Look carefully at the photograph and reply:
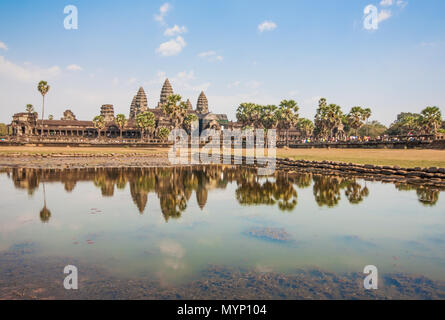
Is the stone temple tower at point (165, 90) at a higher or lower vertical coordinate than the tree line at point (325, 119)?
higher

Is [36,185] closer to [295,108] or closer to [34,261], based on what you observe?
[34,261]

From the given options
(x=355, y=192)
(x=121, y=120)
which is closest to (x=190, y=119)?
(x=121, y=120)

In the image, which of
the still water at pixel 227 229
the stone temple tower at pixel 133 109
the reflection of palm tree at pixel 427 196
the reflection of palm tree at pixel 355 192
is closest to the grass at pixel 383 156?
the reflection of palm tree at pixel 427 196

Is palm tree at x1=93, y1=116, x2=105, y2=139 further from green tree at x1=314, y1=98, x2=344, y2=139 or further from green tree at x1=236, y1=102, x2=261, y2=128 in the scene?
green tree at x1=314, y1=98, x2=344, y2=139

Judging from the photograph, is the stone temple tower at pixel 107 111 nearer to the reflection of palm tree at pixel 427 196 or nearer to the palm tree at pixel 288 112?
the palm tree at pixel 288 112

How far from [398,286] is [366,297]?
87 centimetres

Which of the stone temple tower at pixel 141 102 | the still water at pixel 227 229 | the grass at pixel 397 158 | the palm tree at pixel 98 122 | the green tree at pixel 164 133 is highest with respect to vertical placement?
the stone temple tower at pixel 141 102

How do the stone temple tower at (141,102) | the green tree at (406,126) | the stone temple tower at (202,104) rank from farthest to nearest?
the stone temple tower at (202,104) → the stone temple tower at (141,102) → the green tree at (406,126)

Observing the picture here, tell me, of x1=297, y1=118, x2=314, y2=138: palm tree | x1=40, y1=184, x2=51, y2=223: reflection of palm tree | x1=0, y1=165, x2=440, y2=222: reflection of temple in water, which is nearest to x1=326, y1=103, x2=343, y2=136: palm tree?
x1=297, y1=118, x2=314, y2=138: palm tree

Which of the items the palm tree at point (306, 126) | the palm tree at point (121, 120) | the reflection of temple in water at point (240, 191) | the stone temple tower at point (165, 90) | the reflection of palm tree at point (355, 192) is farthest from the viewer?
the stone temple tower at point (165, 90)

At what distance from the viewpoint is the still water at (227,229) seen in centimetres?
718

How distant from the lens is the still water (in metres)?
7.18

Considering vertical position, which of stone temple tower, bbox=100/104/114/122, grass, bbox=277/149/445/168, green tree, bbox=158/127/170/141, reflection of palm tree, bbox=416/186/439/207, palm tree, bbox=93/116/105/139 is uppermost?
stone temple tower, bbox=100/104/114/122

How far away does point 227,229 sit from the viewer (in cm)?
1005
